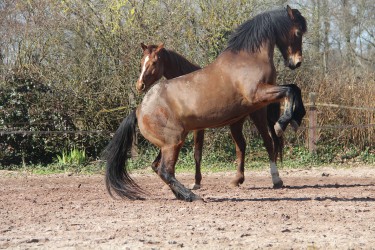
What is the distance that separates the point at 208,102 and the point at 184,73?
229 centimetres

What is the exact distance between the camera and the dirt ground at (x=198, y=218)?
5.34 metres

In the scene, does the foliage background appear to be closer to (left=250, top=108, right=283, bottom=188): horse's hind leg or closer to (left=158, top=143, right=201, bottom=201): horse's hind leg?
(left=250, top=108, right=283, bottom=188): horse's hind leg

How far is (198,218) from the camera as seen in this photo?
6.55 metres

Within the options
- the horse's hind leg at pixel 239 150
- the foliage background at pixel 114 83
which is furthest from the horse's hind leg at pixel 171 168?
the foliage background at pixel 114 83

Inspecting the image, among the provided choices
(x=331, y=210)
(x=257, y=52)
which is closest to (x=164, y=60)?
(x=257, y=52)

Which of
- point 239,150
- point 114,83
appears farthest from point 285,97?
point 114,83

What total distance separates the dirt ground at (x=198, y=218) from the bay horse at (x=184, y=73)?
305 mm

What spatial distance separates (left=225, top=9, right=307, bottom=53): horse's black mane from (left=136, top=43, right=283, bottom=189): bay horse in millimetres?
1729

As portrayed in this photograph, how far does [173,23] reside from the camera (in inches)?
629

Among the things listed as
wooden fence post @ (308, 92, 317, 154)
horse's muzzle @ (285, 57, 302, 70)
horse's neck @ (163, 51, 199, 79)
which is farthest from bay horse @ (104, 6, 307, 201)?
wooden fence post @ (308, 92, 317, 154)

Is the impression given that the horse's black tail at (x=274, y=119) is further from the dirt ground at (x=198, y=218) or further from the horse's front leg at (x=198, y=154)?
the horse's front leg at (x=198, y=154)

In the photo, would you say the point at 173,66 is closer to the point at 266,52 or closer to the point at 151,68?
the point at 151,68

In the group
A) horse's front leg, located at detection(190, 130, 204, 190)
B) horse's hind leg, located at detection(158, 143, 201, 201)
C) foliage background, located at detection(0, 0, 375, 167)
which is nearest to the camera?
horse's hind leg, located at detection(158, 143, 201, 201)

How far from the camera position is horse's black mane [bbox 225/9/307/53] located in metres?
8.27
